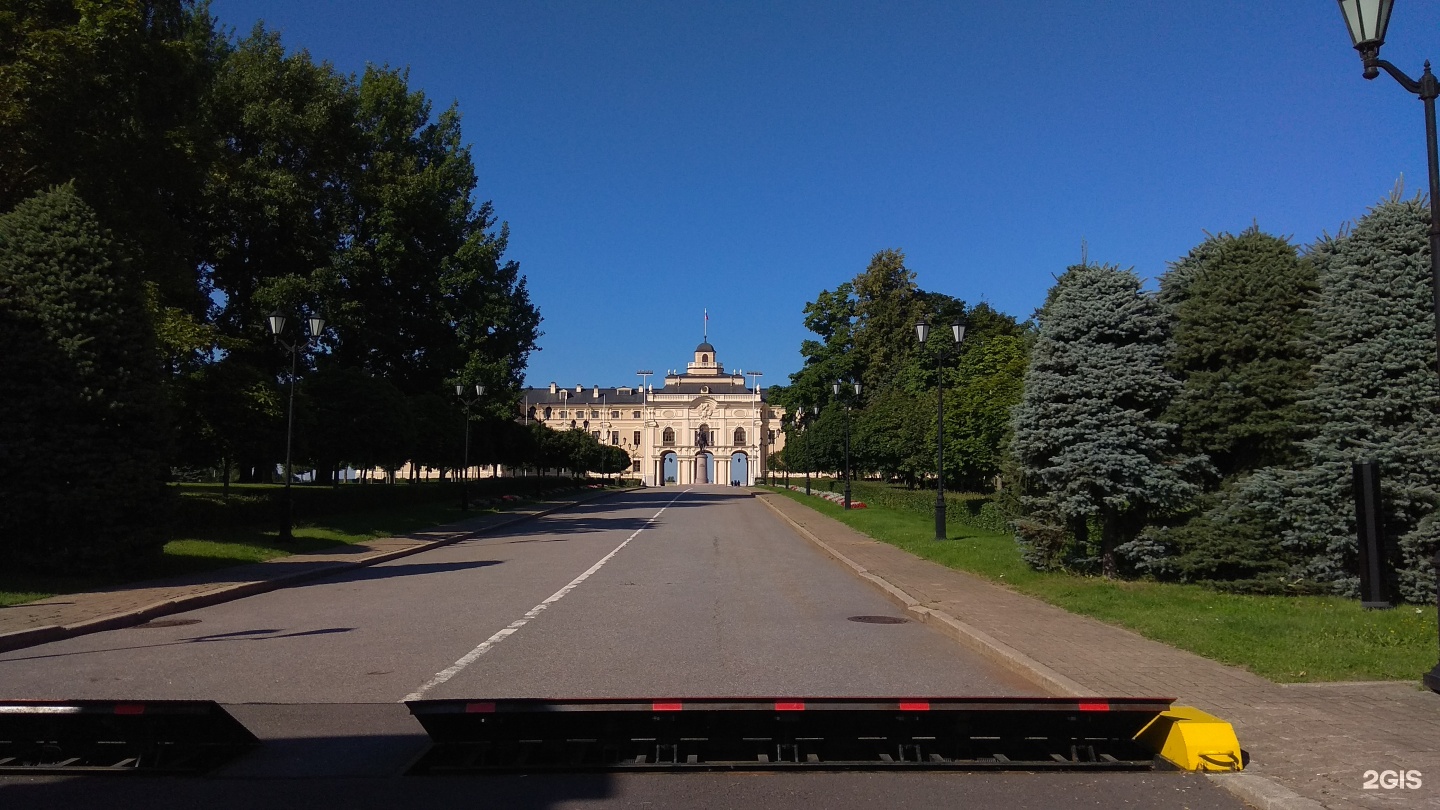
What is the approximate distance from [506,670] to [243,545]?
48.8 feet

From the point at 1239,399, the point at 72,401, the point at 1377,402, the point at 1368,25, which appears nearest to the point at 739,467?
the point at 72,401

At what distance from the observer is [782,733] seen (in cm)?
604

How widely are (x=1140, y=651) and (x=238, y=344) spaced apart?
24.5 metres

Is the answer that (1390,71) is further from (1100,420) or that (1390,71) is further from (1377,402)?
(1100,420)

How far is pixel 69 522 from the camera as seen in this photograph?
15.1 meters

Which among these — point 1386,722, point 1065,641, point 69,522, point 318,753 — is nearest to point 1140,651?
point 1065,641

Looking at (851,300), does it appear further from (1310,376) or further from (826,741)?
(826,741)

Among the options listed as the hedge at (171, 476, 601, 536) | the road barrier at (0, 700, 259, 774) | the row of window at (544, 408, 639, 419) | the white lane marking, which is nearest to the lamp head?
the white lane marking

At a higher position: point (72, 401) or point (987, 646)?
point (72, 401)

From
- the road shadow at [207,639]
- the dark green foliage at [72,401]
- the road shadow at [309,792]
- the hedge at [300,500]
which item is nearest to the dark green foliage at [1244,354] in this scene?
the road shadow at [309,792]

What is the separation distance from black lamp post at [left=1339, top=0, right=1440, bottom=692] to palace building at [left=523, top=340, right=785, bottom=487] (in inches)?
5087

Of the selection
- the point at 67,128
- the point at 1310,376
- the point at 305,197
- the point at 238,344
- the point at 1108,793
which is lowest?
the point at 1108,793

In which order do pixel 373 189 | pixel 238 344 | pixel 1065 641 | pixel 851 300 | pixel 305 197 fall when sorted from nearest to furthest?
pixel 1065 641 → pixel 238 344 → pixel 305 197 → pixel 373 189 → pixel 851 300

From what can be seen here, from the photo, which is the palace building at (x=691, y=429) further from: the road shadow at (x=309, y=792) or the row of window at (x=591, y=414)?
the road shadow at (x=309, y=792)
